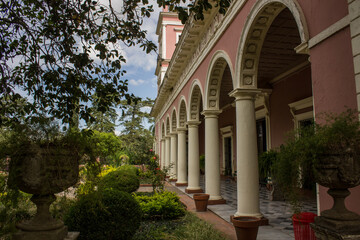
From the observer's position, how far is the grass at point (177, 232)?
15.0 ft

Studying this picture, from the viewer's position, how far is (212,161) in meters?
8.49

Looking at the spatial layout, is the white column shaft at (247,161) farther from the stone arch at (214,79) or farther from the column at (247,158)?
the stone arch at (214,79)

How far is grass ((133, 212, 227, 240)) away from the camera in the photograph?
457cm

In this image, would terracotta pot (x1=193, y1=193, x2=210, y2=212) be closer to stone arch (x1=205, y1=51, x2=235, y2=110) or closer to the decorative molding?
stone arch (x1=205, y1=51, x2=235, y2=110)

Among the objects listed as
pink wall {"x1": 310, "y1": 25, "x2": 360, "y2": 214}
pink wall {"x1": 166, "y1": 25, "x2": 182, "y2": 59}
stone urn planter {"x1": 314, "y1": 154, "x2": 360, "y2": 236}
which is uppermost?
pink wall {"x1": 166, "y1": 25, "x2": 182, "y2": 59}

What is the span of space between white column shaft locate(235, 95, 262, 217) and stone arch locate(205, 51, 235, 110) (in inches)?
80.3

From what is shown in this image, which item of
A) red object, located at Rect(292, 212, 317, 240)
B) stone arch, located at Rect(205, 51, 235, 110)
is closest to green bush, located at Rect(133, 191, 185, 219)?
stone arch, located at Rect(205, 51, 235, 110)

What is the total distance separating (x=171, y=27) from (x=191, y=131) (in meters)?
14.5

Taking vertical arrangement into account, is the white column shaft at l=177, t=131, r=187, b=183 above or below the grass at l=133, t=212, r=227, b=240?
above

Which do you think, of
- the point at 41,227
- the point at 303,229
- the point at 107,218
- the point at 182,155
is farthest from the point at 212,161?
the point at 41,227

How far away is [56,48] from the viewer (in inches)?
155

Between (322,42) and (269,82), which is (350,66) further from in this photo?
(269,82)

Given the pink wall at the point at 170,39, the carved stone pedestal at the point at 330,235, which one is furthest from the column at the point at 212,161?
the pink wall at the point at 170,39

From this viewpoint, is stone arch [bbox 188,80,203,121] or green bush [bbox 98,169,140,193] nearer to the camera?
green bush [bbox 98,169,140,193]
